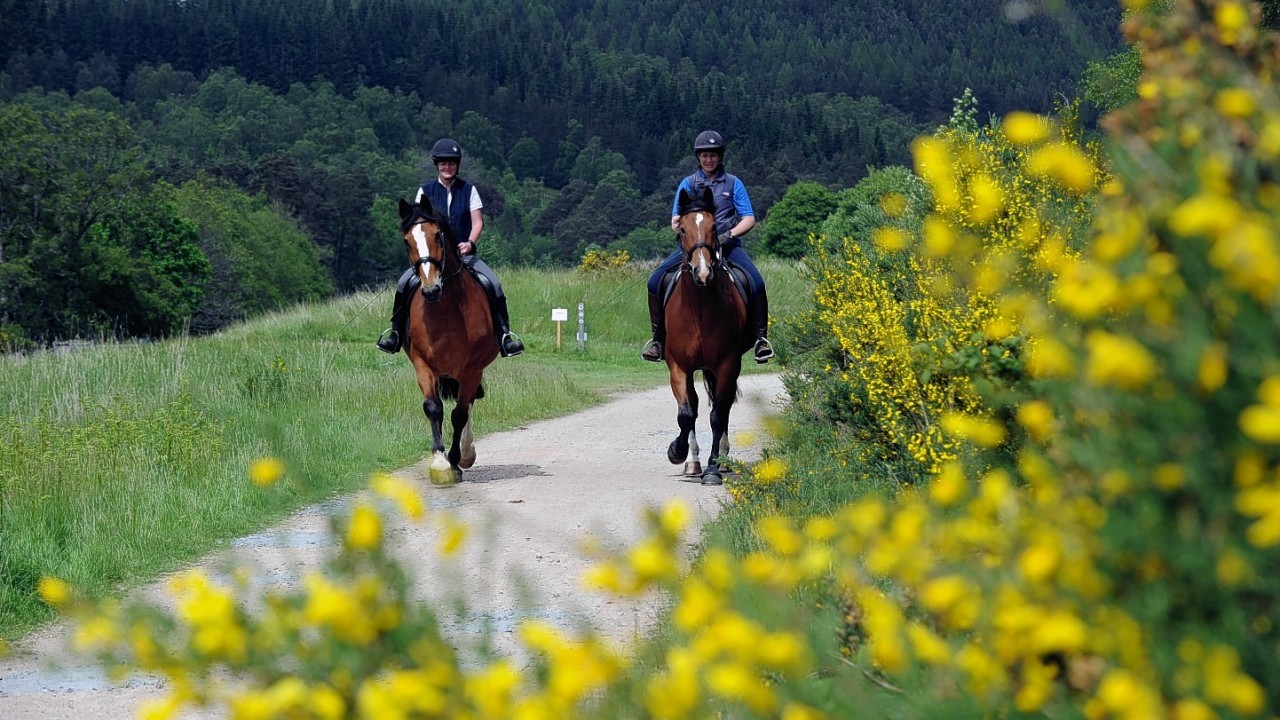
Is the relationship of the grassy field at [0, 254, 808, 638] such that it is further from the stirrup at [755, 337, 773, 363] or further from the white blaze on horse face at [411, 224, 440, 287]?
the stirrup at [755, 337, 773, 363]

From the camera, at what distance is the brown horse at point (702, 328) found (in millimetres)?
11992

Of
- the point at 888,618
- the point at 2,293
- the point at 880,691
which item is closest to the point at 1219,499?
the point at 888,618

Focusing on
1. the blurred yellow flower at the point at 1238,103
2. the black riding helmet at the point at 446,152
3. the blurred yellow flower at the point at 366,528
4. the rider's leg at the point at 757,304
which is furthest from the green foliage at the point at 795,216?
the blurred yellow flower at the point at 1238,103

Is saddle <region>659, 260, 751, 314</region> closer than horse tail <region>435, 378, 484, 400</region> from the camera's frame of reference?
Yes

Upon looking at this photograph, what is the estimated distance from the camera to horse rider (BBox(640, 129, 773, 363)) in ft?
42.3

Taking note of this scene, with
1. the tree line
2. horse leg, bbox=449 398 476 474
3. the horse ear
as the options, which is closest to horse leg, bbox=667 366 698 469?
the horse ear

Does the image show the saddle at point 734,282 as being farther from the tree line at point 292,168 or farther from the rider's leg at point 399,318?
the tree line at point 292,168

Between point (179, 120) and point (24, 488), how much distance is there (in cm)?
16314

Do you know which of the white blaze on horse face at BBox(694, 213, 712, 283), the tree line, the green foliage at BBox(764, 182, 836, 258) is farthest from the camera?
the green foliage at BBox(764, 182, 836, 258)

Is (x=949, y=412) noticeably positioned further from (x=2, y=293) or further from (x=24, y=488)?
(x=2, y=293)

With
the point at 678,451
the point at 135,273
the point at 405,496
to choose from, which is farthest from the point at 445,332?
the point at 135,273

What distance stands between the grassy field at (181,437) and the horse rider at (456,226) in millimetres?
1434

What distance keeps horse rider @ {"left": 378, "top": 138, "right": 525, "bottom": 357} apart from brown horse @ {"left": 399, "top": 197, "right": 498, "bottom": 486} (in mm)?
131

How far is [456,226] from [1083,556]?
11.4 meters
